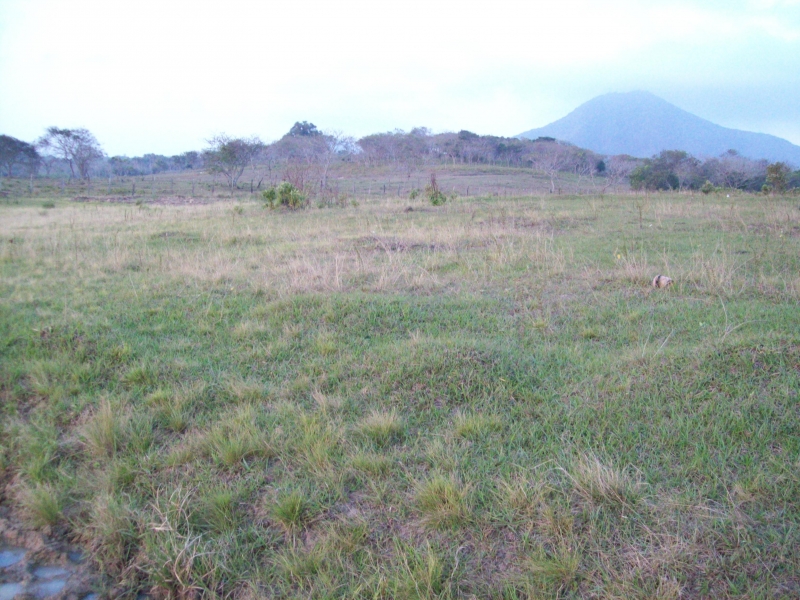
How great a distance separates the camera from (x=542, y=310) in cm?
605

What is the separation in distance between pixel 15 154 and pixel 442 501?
175 ft

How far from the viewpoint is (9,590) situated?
8.80 ft

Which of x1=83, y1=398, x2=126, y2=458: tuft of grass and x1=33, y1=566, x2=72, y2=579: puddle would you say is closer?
x1=33, y1=566, x2=72, y2=579: puddle

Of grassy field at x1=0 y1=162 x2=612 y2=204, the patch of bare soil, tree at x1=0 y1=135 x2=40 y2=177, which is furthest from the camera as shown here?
tree at x1=0 y1=135 x2=40 y2=177

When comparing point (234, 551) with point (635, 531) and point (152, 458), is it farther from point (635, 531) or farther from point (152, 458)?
point (635, 531)

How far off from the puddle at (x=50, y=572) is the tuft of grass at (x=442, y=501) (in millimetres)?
1868

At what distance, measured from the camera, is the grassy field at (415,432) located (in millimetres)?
2529

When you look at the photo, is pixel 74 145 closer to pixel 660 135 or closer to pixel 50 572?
pixel 50 572

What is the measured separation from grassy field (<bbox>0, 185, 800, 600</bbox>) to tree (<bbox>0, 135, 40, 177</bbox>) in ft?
150

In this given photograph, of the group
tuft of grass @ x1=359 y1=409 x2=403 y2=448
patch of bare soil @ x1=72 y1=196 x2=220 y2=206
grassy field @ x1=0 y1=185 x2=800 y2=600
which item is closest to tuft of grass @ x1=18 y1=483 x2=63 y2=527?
grassy field @ x1=0 y1=185 x2=800 y2=600

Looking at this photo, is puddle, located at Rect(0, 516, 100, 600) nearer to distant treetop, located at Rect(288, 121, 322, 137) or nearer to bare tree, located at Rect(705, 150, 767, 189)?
bare tree, located at Rect(705, 150, 767, 189)

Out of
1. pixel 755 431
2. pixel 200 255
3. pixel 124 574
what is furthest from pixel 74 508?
pixel 200 255

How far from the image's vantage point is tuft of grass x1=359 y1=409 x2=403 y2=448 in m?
3.54

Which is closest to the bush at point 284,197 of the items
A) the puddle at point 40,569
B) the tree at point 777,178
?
the puddle at point 40,569
